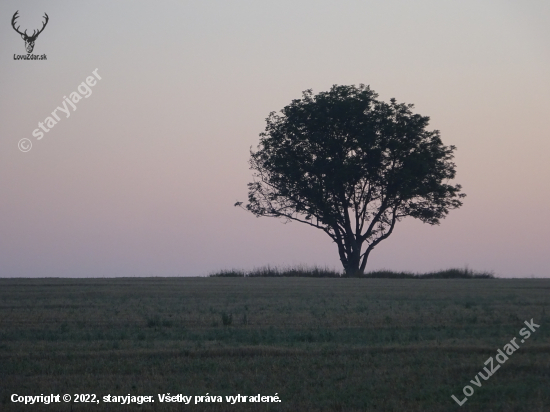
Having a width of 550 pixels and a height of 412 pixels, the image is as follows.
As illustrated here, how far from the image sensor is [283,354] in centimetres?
1120

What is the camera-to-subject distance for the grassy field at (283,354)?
8.85m

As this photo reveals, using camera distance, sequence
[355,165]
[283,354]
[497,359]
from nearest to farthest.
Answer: [497,359] → [283,354] → [355,165]

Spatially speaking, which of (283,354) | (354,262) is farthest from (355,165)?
(283,354)

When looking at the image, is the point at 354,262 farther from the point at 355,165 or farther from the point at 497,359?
the point at 497,359

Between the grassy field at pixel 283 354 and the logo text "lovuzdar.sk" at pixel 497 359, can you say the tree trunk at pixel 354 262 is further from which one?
the logo text "lovuzdar.sk" at pixel 497 359

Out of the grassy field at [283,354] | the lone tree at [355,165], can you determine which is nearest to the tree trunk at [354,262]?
the lone tree at [355,165]

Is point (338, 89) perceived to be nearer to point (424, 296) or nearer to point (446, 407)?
point (424, 296)

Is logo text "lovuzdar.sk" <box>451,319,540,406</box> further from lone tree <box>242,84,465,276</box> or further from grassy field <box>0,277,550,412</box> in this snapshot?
lone tree <box>242,84,465,276</box>

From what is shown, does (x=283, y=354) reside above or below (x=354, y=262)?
below

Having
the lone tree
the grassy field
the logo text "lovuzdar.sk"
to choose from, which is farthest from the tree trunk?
the logo text "lovuzdar.sk"

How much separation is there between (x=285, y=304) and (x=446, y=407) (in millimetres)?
10253

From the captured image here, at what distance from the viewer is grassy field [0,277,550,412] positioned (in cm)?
885

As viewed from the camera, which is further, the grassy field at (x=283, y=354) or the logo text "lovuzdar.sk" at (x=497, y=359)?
the logo text "lovuzdar.sk" at (x=497, y=359)

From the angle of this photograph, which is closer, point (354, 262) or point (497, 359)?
point (497, 359)
